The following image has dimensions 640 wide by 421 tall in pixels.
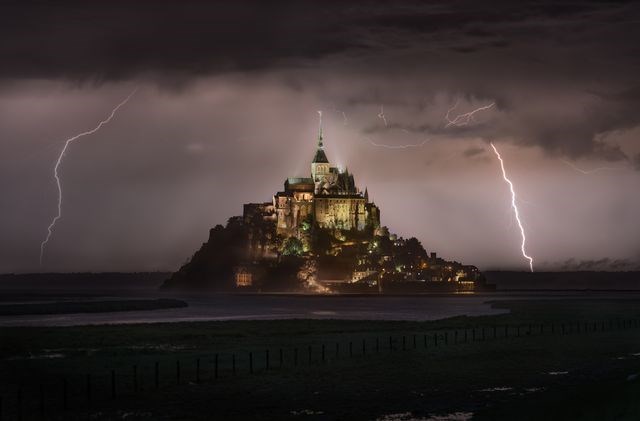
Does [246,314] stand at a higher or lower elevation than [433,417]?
lower

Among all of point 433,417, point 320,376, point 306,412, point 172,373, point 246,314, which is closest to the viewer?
point 433,417

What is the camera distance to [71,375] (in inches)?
1506

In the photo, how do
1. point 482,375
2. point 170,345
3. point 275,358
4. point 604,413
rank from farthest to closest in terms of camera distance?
point 170,345, point 275,358, point 482,375, point 604,413

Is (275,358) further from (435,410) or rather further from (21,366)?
(435,410)

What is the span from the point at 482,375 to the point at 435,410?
31.5 ft

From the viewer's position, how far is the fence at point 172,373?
30695 millimetres

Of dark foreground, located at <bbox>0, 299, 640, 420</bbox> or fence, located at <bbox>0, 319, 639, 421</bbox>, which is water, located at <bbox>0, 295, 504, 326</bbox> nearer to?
dark foreground, located at <bbox>0, 299, 640, 420</bbox>

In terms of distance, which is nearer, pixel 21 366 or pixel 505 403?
pixel 505 403

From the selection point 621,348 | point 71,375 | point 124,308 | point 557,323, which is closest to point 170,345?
point 71,375

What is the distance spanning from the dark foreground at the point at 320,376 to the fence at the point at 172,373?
0.10 meters

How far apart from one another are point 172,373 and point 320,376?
273 inches

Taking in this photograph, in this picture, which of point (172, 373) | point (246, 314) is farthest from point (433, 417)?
point (246, 314)

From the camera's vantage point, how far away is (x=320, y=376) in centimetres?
3788

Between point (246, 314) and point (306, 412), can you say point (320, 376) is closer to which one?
point (306, 412)
